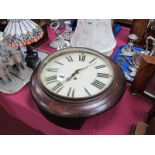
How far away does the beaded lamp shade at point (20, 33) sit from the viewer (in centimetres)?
73

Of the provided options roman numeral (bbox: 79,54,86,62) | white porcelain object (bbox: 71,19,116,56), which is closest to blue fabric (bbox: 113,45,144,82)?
white porcelain object (bbox: 71,19,116,56)

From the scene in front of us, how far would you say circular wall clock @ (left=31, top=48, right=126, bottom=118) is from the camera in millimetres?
632

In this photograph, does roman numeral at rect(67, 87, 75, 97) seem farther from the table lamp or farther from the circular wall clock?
the table lamp

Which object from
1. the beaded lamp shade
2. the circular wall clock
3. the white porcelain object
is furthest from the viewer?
the white porcelain object

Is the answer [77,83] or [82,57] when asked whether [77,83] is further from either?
[82,57]

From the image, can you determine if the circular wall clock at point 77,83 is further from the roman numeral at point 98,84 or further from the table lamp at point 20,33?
the table lamp at point 20,33

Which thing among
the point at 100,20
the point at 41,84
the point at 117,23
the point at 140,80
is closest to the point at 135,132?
the point at 140,80

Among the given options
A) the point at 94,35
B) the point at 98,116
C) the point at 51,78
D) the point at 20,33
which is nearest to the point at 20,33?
the point at 20,33

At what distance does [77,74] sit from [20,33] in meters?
0.27

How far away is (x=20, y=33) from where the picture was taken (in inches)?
29.0

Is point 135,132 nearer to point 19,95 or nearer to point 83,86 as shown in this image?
point 83,86

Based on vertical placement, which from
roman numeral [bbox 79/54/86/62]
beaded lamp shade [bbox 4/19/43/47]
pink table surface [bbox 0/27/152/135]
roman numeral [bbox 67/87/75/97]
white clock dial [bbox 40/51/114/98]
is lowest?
pink table surface [bbox 0/27/152/135]

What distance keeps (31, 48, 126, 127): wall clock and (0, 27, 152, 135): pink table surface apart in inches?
4.3

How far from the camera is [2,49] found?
906 mm
